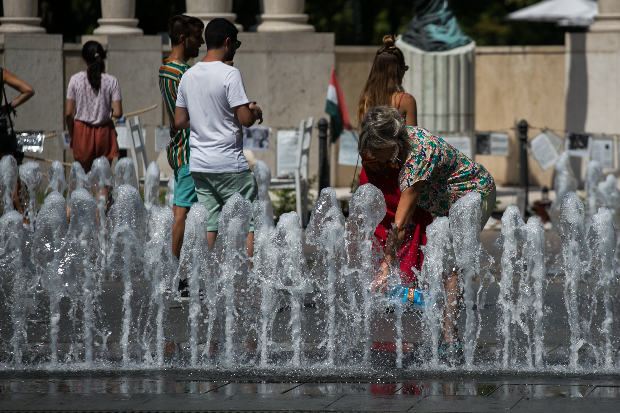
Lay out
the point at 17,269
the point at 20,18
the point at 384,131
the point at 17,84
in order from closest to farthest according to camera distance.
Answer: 1. the point at 384,131
2. the point at 17,269
3. the point at 17,84
4. the point at 20,18

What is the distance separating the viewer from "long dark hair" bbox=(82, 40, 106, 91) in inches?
353

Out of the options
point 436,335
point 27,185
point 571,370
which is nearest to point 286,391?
point 436,335

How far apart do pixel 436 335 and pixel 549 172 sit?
958 cm

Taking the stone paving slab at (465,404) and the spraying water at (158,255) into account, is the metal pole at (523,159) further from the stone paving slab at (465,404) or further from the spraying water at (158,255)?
the stone paving slab at (465,404)

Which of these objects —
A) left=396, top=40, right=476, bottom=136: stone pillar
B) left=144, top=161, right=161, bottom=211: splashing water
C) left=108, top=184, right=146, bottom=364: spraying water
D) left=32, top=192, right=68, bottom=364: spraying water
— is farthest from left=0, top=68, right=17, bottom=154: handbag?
left=396, top=40, right=476, bottom=136: stone pillar

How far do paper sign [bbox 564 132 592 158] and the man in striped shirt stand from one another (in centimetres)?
590

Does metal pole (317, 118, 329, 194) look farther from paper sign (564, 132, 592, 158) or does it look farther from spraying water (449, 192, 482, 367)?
spraying water (449, 192, 482, 367)

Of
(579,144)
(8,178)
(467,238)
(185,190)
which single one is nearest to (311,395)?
(467,238)

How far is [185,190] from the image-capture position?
682 centimetres

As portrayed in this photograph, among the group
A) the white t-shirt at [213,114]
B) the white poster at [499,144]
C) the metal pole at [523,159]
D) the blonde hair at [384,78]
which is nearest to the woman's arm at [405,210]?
the blonde hair at [384,78]

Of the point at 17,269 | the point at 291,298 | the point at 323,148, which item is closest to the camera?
the point at 291,298

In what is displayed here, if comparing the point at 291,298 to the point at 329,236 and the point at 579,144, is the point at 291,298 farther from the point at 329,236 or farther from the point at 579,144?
the point at 579,144

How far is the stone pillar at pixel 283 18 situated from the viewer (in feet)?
42.5

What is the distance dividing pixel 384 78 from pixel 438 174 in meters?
1.13
